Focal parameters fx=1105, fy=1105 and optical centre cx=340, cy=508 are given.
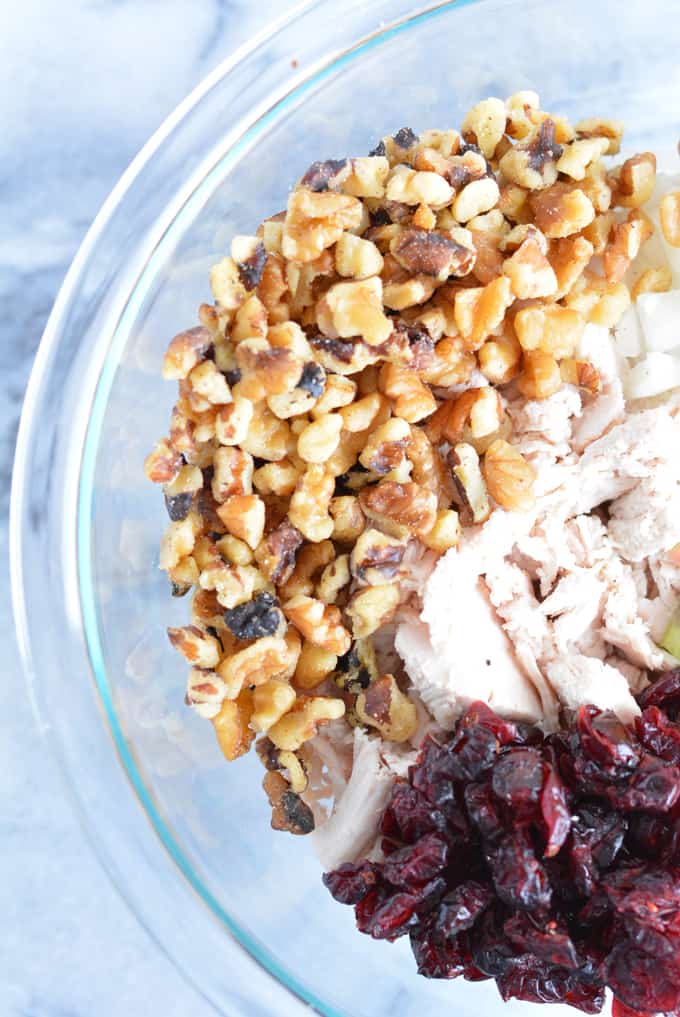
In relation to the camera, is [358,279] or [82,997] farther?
[82,997]

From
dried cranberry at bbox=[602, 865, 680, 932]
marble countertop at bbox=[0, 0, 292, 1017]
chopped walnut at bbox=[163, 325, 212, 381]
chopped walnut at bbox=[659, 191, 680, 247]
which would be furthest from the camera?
marble countertop at bbox=[0, 0, 292, 1017]

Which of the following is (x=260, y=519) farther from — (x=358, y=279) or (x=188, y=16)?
(x=188, y=16)

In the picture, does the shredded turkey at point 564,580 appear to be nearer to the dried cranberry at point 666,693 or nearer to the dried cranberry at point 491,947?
the dried cranberry at point 666,693

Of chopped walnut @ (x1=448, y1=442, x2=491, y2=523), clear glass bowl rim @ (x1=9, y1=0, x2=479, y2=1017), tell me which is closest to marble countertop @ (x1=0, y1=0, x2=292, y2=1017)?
clear glass bowl rim @ (x1=9, y1=0, x2=479, y2=1017)

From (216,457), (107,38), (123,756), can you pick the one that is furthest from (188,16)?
(123,756)

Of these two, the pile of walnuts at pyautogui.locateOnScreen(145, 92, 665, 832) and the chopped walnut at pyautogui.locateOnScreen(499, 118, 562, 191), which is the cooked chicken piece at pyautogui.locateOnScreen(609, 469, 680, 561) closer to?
the pile of walnuts at pyautogui.locateOnScreen(145, 92, 665, 832)

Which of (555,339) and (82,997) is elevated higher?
(555,339)

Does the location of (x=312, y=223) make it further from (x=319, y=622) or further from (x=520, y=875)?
(x=520, y=875)
